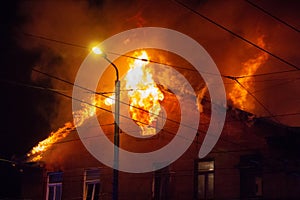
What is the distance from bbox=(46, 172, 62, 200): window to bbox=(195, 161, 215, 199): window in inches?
317

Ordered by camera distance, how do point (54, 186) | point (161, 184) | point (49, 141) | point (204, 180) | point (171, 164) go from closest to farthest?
point (204, 180) → point (171, 164) → point (161, 184) → point (54, 186) → point (49, 141)

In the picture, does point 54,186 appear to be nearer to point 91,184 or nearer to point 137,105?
point 91,184

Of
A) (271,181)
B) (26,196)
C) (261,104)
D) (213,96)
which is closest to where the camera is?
(271,181)

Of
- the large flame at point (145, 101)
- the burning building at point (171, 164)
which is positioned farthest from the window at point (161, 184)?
the large flame at point (145, 101)

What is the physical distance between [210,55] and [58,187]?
33.7ft

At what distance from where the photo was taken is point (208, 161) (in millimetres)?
19844

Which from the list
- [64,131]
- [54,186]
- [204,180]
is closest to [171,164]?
[204,180]

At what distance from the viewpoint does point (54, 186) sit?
988 inches

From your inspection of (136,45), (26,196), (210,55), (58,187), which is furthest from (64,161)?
(210,55)

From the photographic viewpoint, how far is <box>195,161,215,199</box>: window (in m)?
19.6

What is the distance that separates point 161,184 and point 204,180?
82.9 inches

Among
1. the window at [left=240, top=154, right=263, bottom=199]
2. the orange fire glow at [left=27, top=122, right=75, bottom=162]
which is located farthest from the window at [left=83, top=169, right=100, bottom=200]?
the window at [left=240, top=154, right=263, bottom=199]

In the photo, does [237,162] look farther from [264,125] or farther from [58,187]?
[58,187]

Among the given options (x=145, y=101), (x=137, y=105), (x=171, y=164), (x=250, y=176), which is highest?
(x=145, y=101)
